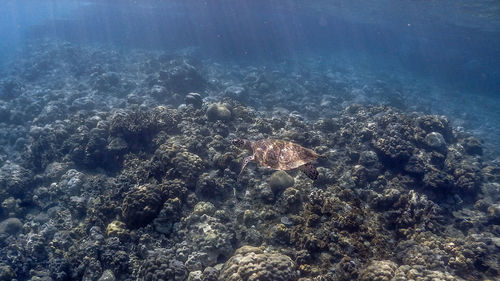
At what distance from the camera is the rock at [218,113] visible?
1174 centimetres

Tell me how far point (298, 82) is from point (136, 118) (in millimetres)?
19149

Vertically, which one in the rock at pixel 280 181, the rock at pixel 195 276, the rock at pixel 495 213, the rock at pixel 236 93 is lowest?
the rock at pixel 495 213

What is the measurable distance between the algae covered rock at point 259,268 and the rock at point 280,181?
105 inches

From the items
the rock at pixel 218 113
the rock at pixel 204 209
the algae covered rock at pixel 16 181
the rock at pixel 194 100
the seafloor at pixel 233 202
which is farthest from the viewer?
the rock at pixel 194 100

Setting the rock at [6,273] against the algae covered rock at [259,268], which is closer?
the algae covered rock at [259,268]

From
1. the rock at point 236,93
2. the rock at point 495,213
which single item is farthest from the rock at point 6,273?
the rock at point 495,213

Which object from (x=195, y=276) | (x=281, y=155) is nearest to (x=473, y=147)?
(x=281, y=155)

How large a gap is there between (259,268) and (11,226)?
10166 mm

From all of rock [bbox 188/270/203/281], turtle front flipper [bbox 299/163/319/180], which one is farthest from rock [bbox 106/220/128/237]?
turtle front flipper [bbox 299/163/319/180]

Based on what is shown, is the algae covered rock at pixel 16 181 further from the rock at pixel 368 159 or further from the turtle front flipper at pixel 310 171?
the rock at pixel 368 159

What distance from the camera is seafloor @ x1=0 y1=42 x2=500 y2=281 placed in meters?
6.09

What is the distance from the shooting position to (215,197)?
8.21 meters

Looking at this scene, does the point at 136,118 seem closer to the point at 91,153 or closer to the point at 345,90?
the point at 91,153

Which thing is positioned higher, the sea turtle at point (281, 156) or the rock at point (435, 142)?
the sea turtle at point (281, 156)
